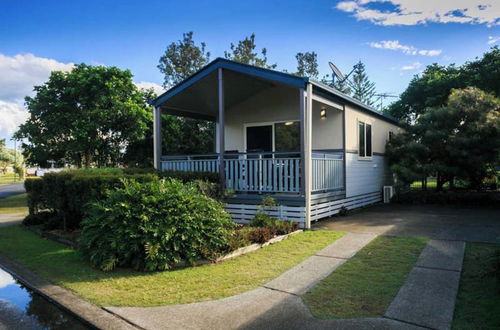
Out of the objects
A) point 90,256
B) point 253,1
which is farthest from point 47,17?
point 90,256

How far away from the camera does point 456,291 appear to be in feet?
12.8

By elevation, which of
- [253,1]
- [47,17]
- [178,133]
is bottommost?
[178,133]

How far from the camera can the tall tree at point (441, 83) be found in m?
16.9

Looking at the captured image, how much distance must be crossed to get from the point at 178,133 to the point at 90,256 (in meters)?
11.7

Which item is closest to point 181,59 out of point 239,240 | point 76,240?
point 76,240

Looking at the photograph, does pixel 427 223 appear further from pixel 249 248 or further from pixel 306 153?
pixel 249 248

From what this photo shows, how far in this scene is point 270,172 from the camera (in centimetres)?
841

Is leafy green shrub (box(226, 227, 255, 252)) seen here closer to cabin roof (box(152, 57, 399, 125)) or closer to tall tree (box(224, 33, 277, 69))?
cabin roof (box(152, 57, 399, 125))

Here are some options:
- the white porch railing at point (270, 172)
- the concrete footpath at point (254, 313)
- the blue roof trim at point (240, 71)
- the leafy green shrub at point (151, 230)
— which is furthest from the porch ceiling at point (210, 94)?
the concrete footpath at point (254, 313)

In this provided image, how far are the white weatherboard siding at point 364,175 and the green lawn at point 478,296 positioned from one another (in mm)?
5756

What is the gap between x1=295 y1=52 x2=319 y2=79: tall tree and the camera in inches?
1357

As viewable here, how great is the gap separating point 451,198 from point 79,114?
1484 centimetres

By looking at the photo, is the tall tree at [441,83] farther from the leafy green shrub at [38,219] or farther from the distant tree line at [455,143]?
the leafy green shrub at [38,219]

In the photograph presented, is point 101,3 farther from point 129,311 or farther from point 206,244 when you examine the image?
point 129,311
